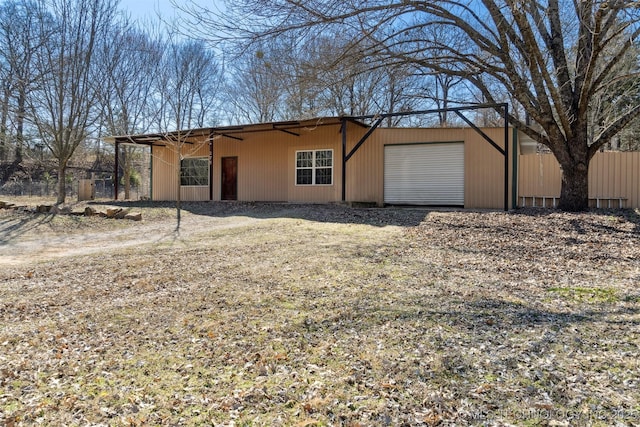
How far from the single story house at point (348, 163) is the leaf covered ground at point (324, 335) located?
6504mm

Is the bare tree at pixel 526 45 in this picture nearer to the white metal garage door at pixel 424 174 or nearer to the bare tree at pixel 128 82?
the white metal garage door at pixel 424 174

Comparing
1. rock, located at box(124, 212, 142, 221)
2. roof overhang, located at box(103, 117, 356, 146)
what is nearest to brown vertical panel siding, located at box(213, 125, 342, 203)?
roof overhang, located at box(103, 117, 356, 146)

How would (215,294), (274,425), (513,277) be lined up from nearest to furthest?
(274,425)
(215,294)
(513,277)

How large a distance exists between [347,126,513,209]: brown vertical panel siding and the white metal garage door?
0.68ft

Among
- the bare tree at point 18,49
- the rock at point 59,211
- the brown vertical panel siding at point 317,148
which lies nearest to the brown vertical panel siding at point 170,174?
the brown vertical panel siding at point 317,148

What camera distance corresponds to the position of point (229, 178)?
16328 mm

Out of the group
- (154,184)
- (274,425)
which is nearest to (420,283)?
(274,425)

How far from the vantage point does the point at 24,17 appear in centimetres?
1642

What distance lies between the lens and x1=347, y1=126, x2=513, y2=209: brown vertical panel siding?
41.4 ft

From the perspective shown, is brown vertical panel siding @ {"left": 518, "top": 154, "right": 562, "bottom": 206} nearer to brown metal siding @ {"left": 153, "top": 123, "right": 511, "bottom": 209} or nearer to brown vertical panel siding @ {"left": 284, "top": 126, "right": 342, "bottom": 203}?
brown metal siding @ {"left": 153, "top": 123, "right": 511, "bottom": 209}

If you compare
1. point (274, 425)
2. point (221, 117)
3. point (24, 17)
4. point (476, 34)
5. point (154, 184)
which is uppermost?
point (24, 17)

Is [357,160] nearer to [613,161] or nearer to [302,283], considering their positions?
[613,161]

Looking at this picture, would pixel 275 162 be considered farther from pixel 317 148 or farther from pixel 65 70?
pixel 65 70

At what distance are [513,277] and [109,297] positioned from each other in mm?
4370
